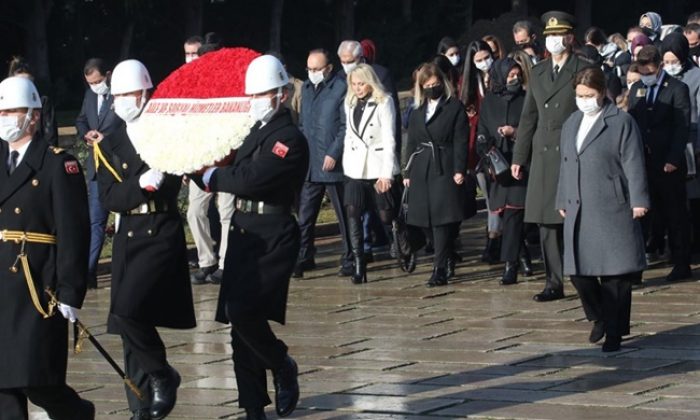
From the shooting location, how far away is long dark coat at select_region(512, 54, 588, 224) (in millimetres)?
12234

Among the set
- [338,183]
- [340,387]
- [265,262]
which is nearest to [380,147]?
[338,183]

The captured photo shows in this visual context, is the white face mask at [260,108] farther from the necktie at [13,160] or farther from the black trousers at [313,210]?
the black trousers at [313,210]

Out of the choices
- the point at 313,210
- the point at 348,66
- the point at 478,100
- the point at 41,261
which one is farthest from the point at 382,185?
the point at 41,261

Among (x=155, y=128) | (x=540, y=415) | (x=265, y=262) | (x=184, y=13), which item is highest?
(x=184, y=13)

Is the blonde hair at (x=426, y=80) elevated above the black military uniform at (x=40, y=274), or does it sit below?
above

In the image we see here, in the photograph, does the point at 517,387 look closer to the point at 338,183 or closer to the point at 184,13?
the point at 338,183

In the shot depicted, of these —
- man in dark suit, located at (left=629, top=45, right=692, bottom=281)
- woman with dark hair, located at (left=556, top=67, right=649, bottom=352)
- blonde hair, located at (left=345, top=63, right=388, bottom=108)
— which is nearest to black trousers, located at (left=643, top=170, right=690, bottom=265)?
man in dark suit, located at (left=629, top=45, right=692, bottom=281)

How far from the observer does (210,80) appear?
8.73 m

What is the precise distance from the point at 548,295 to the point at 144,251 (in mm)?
4515

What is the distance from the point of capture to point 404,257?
14391 mm

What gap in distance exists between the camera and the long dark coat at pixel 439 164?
44.7 ft

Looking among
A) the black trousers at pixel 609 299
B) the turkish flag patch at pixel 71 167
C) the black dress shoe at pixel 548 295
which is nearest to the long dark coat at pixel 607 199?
the black trousers at pixel 609 299

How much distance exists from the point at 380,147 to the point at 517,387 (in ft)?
15.5

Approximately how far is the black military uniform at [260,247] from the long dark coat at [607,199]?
8.19ft
